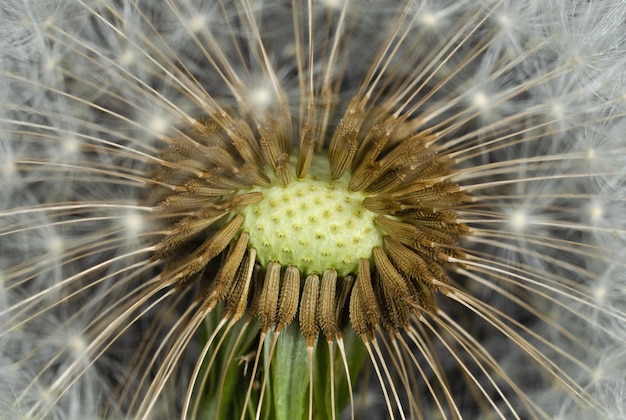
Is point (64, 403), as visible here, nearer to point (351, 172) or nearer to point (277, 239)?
point (277, 239)

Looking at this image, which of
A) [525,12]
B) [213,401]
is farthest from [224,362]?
[525,12]

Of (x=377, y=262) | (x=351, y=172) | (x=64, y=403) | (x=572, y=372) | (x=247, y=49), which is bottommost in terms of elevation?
(x=64, y=403)
